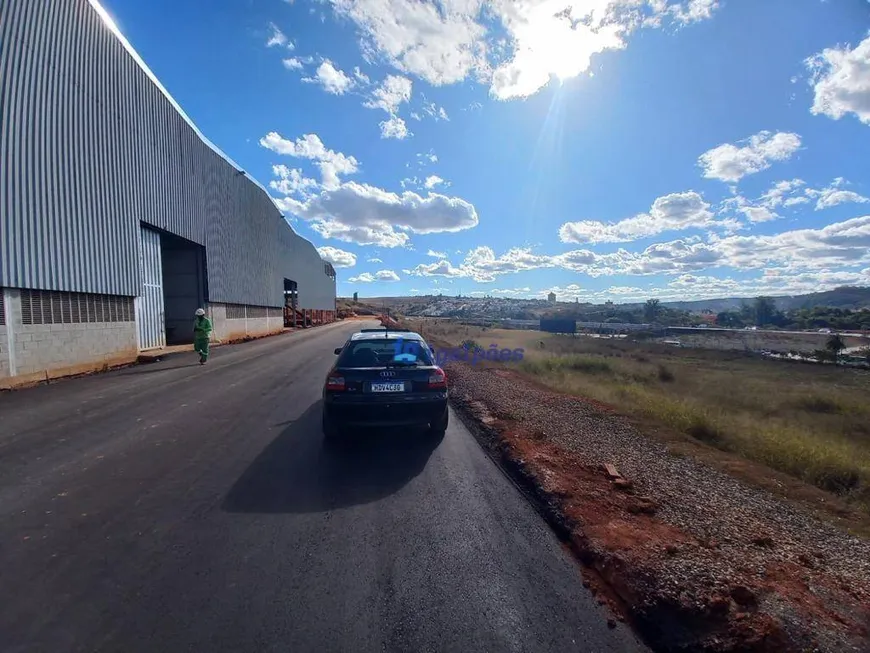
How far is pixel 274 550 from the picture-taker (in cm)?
346

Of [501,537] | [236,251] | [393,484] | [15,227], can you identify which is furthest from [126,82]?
[501,537]

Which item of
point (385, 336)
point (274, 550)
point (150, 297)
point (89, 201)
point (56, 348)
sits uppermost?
point (89, 201)

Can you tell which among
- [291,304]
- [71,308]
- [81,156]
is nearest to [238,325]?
[71,308]

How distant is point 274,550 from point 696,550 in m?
3.13

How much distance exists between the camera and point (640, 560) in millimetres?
3281

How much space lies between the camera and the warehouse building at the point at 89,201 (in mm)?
12000

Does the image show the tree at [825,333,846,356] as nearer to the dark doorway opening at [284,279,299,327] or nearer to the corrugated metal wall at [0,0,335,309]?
the corrugated metal wall at [0,0,335,309]

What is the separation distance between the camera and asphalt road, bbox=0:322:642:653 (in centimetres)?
258

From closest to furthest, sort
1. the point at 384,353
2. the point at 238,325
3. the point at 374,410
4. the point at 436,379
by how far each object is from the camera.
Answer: the point at 374,410 → the point at 436,379 → the point at 384,353 → the point at 238,325

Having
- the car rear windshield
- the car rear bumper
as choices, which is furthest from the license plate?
the car rear windshield

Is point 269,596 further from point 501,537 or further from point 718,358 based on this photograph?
point 718,358

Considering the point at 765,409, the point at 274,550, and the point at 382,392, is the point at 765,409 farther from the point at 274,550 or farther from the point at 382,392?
the point at 274,550

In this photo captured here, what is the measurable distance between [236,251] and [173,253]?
6141 mm

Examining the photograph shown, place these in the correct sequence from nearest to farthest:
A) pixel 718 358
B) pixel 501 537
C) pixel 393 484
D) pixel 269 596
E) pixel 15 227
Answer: pixel 269 596
pixel 501 537
pixel 393 484
pixel 15 227
pixel 718 358
